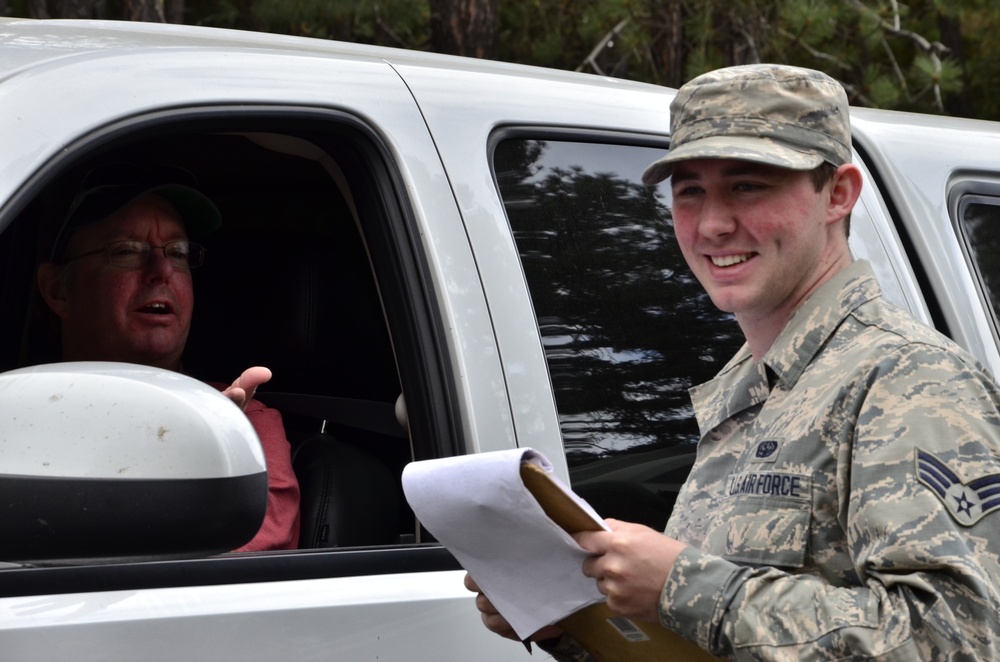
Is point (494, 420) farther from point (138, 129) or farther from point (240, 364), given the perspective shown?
point (240, 364)

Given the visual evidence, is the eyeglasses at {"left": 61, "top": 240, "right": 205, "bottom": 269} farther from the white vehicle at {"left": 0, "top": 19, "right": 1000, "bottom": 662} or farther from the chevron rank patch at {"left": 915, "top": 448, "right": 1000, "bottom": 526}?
the chevron rank patch at {"left": 915, "top": 448, "right": 1000, "bottom": 526}

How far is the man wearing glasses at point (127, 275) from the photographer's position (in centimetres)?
249

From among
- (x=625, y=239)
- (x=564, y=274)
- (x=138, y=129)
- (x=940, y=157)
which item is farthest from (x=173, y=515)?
(x=940, y=157)

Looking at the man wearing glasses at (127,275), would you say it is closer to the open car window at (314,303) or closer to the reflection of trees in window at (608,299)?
the open car window at (314,303)

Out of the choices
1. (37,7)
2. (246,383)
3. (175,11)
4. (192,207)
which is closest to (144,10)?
(37,7)

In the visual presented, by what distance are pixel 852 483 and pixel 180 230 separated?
1.58m

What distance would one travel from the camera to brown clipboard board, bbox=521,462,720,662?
4.69ft

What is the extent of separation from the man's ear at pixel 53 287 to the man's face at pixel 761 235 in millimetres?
1334

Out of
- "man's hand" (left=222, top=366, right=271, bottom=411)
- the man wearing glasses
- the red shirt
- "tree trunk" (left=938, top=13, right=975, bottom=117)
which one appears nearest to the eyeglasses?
the man wearing glasses

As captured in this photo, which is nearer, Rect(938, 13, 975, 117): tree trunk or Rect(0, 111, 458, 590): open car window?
Rect(0, 111, 458, 590): open car window

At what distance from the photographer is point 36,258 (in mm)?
2600

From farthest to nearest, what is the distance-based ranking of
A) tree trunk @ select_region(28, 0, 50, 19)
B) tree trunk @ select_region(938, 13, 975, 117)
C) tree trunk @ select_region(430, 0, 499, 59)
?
1. tree trunk @ select_region(938, 13, 975, 117)
2. tree trunk @ select_region(430, 0, 499, 59)
3. tree trunk @ select_region(28, 0, 50, 19)

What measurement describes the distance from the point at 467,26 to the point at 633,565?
22.2 feet

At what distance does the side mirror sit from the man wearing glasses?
3.12ft
